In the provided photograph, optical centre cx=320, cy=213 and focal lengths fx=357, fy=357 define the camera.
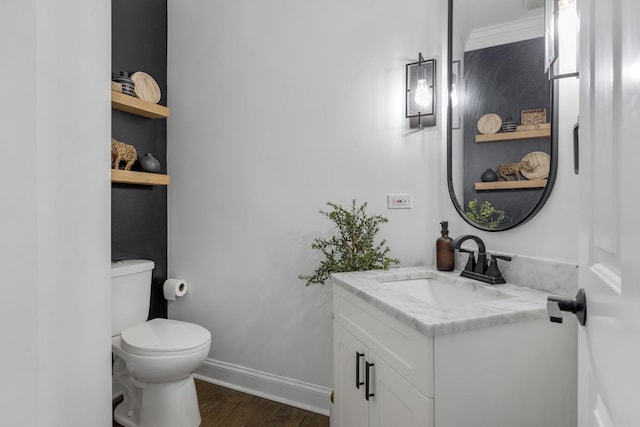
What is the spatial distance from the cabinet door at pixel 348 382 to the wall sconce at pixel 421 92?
108 cm

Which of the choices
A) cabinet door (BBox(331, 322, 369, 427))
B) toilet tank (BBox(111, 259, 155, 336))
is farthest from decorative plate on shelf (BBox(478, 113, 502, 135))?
toilet tank (BBox(111, 259, 155, 336))

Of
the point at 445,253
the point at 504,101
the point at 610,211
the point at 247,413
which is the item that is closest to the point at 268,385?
the point at 247,413

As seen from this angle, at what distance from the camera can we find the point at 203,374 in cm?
238

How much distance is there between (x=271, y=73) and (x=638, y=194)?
2.07 metres

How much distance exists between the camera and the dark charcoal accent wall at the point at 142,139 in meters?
2.17

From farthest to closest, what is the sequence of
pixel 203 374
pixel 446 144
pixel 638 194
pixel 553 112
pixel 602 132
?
pixel 203 374
pixel 446 144
pixel 553 112
pixel 602 132
pixel 638 194

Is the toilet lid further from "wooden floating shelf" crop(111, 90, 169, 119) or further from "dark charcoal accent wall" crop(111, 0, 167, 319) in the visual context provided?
"wooden floating shelf" crop(111, 90, 169, 119)

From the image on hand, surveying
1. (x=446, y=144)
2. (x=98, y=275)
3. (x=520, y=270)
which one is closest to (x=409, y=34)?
(x=446, y=144)

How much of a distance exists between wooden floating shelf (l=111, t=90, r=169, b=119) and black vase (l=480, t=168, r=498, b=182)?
1.93m

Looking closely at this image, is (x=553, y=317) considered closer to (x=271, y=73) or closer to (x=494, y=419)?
(x=494, y=419)

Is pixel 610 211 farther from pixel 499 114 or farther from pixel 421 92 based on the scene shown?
pixel 421 92

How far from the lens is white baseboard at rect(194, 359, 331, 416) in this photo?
78.3 inches

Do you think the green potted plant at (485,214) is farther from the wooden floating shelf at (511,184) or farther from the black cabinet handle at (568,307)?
the black cabinet handle at (568,307)

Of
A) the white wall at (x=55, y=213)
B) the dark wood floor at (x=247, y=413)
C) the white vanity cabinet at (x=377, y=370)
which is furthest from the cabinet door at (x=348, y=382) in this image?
the white wall at (x=55, y=213)
